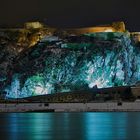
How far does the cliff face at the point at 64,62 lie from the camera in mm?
147375

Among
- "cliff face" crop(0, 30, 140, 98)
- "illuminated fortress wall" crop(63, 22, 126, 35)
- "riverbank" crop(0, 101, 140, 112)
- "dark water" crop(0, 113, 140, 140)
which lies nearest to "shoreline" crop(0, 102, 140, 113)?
"riverbank" crop(0, 101, 140, 112)

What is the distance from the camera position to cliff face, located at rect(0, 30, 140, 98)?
14738 cm

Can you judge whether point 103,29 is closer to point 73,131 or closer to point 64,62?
point 64,62

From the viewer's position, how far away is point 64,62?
6024 inches

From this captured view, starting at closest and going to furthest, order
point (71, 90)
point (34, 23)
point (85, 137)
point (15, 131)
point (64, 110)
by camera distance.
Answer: point (85, 137) → point (15, 131) → point (64, 110) → point (71, 90) → point (34, 23)

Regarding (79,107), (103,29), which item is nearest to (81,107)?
(79,107)

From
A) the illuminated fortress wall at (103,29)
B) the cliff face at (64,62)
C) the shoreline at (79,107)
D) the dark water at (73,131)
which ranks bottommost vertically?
the dark water at (73,131)

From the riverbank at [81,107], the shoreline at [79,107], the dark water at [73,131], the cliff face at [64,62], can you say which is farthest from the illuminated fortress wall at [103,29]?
the dark water at [73,131]

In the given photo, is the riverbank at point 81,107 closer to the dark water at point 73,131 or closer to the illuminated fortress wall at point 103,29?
the illuminated fortress wall at point 103,29

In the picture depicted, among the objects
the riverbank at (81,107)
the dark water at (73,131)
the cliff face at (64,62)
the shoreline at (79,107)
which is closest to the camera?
the dark water at (73,131)

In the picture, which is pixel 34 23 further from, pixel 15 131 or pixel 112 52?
pixel 15 131

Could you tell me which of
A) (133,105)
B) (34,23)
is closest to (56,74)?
(34,23)

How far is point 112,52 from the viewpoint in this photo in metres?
154

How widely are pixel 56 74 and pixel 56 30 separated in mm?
13012
